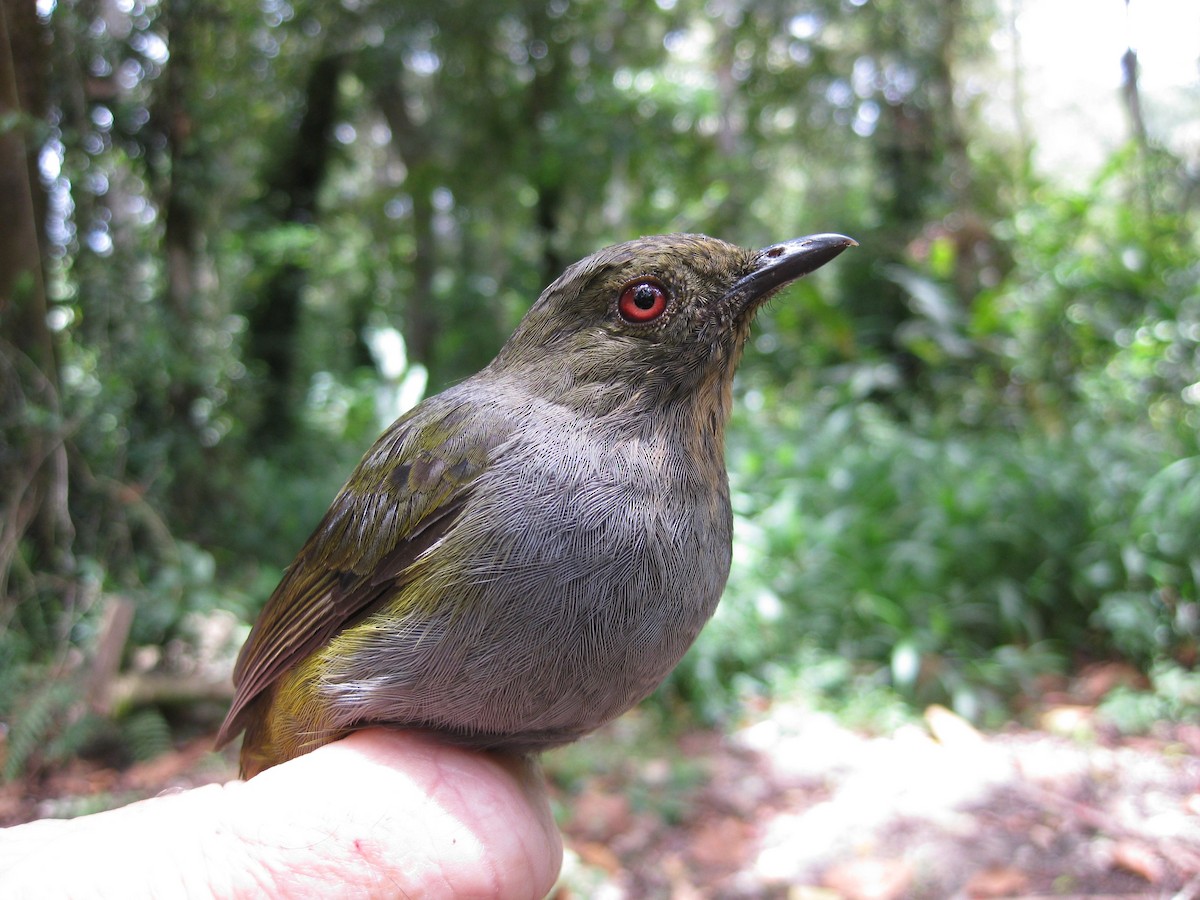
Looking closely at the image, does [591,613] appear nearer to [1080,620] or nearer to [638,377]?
[638,377]

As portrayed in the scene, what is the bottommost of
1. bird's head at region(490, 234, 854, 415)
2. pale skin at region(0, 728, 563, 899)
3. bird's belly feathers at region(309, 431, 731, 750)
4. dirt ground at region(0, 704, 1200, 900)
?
dirt ground at region(0, 704, 1200, 900)

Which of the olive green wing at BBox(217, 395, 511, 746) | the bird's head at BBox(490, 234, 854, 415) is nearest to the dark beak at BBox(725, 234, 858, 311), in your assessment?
the bird's head at BBox(490, 234, 854, 415)

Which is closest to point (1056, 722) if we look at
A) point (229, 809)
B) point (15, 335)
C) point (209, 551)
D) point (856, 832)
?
point (856, 832)

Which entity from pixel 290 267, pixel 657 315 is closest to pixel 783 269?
pixel 657 315

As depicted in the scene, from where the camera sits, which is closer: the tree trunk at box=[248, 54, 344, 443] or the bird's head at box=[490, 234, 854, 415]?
the bird's head at box=[490, 234, 854, 415]

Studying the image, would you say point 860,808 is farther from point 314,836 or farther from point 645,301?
point 645,301

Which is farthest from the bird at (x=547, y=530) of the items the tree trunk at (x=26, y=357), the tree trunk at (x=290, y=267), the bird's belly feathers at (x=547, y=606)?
the tree trunk at (x=290, y=267)

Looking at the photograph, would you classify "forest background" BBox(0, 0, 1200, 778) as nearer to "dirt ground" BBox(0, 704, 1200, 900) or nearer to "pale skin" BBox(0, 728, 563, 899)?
"dirt ground" BBox(0, 704, 1200, 900)
